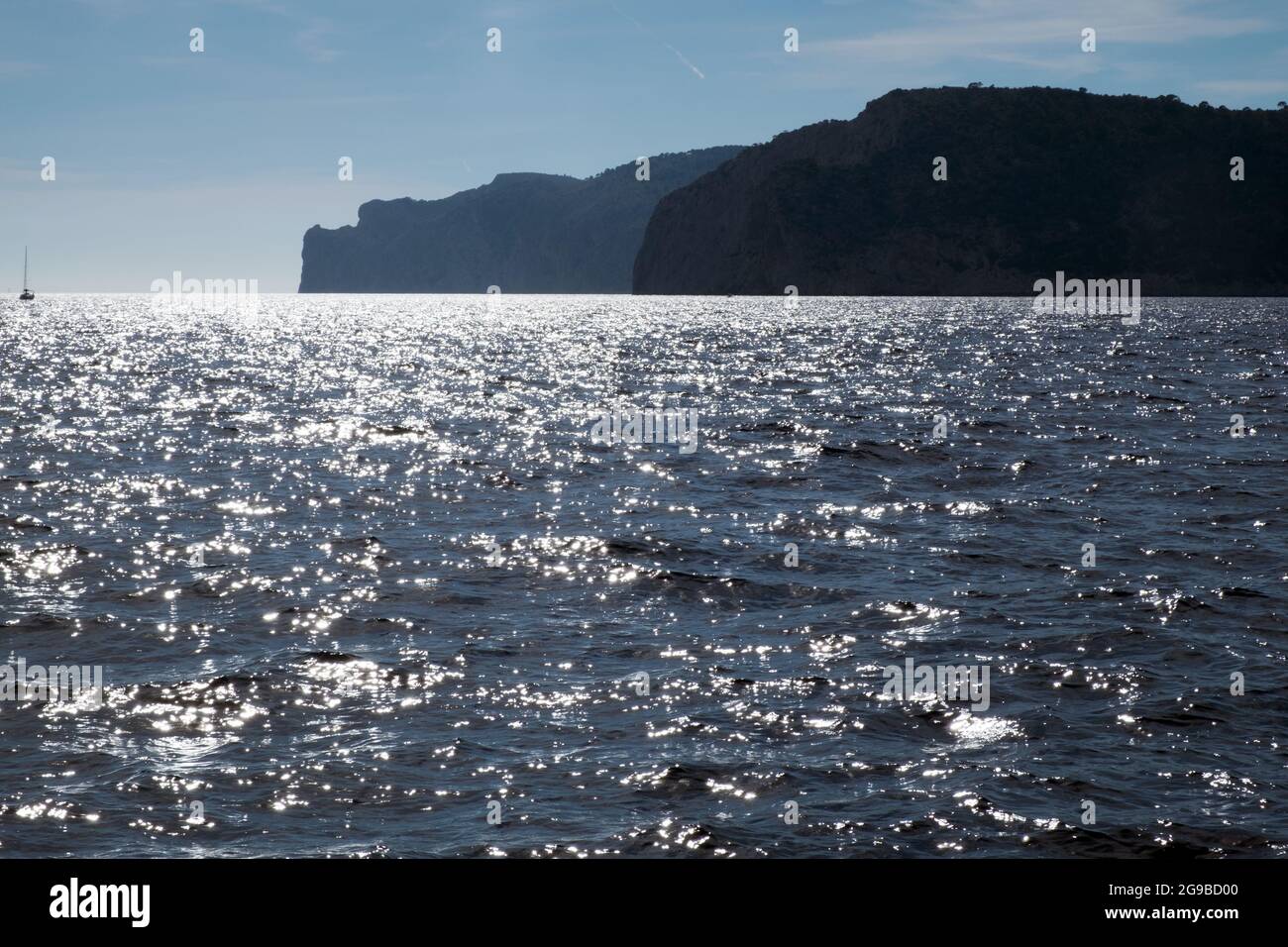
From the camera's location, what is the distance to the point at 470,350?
283 ft

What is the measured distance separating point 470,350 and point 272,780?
253 feet

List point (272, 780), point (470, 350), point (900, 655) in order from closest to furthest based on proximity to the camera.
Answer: point (272, 780), point (900, 655), point (470, 350)

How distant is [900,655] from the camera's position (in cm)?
1356

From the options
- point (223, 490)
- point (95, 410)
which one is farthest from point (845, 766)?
point (95, 410)

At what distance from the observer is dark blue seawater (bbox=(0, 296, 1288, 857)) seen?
9.58 metres

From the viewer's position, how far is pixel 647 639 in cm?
1445

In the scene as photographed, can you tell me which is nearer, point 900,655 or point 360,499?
point 900,655

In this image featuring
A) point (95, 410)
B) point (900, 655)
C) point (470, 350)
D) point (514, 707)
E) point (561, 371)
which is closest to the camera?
point (514, 707)

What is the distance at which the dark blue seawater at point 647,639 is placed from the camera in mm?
9578
